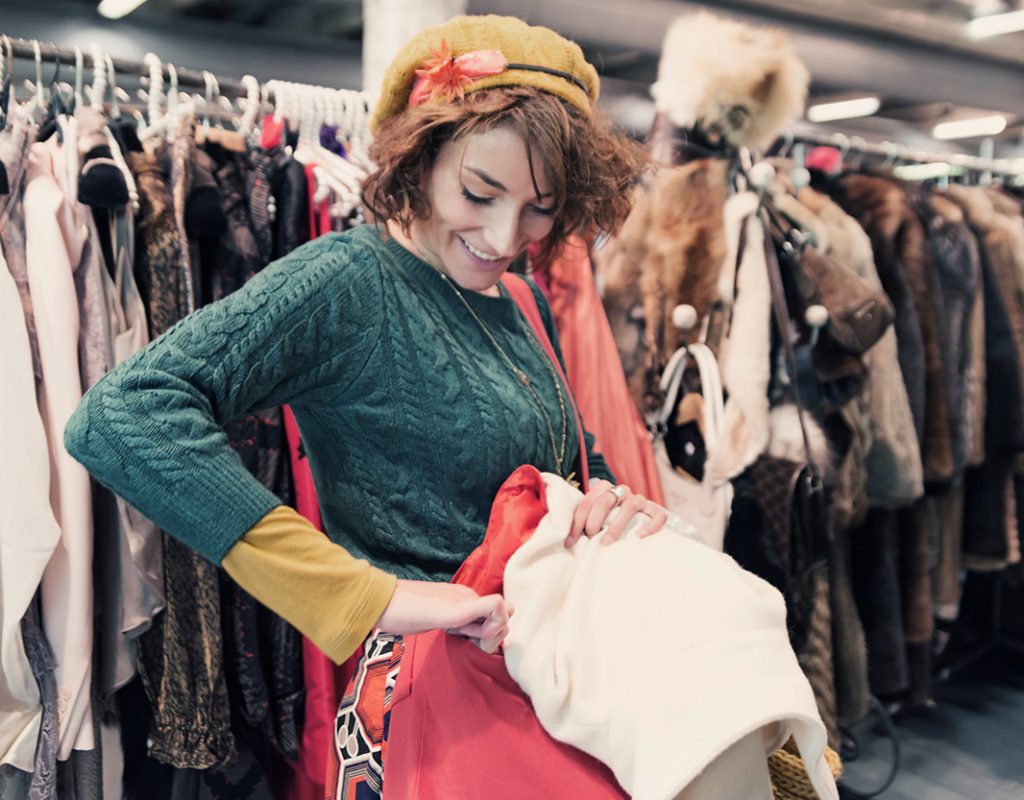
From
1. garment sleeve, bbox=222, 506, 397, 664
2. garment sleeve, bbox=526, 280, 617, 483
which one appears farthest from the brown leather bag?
garment sleeve, bbox=222, 506, 397, 664

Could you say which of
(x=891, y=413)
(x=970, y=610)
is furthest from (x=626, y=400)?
(x=970, y=610)

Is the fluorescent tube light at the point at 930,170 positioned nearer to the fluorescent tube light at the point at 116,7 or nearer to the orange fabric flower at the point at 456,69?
the orange fabric flower at the point at 456,69

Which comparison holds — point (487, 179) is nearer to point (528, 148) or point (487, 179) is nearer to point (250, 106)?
point (528, 148)

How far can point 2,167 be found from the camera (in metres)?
1.22

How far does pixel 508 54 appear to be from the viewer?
38.1 inches

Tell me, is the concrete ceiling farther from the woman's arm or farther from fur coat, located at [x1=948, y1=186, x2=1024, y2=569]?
the woman's arm

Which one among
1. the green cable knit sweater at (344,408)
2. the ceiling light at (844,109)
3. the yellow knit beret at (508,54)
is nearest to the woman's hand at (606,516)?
the green cable knit sweater at (344,408)

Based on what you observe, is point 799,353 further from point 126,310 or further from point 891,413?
point 126,310

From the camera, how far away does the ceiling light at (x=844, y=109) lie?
9188 mm

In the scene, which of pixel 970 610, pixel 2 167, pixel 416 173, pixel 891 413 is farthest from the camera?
pixel 970 610

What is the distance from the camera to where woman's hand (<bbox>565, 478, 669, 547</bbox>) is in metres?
0.93

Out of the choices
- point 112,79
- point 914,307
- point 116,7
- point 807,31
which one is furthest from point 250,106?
point 807,31

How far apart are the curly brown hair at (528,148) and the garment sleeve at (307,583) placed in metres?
0.40

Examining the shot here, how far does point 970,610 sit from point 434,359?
3.06 metres
